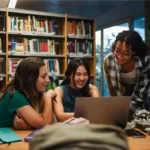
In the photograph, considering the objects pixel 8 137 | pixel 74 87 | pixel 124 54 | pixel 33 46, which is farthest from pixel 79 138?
pixel 33 46

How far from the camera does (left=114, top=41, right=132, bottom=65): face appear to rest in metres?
2.02

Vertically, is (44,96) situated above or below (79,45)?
below

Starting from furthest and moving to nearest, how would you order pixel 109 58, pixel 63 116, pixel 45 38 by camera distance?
1. pixel 45 38
2. pixel 109 58
3. pixel 63 116

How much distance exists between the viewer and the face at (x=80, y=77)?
2.30 metres

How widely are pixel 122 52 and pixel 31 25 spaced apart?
8.04ft

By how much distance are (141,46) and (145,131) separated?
782 mm

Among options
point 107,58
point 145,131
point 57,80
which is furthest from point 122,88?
point 57,80

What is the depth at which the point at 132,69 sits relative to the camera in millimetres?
2146

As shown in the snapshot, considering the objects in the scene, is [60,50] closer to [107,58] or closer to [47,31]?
[47,31]

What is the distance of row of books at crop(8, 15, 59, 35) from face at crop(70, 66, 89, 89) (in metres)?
2.02

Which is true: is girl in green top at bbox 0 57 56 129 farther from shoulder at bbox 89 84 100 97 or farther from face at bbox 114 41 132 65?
face at bbox 114 41 132 65

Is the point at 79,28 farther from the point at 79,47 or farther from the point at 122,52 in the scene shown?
the point at 122,52

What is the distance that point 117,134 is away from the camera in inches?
17.3

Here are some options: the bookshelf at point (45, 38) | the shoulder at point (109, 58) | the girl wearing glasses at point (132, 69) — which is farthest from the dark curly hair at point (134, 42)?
the bookshelf at point (45, 38)
